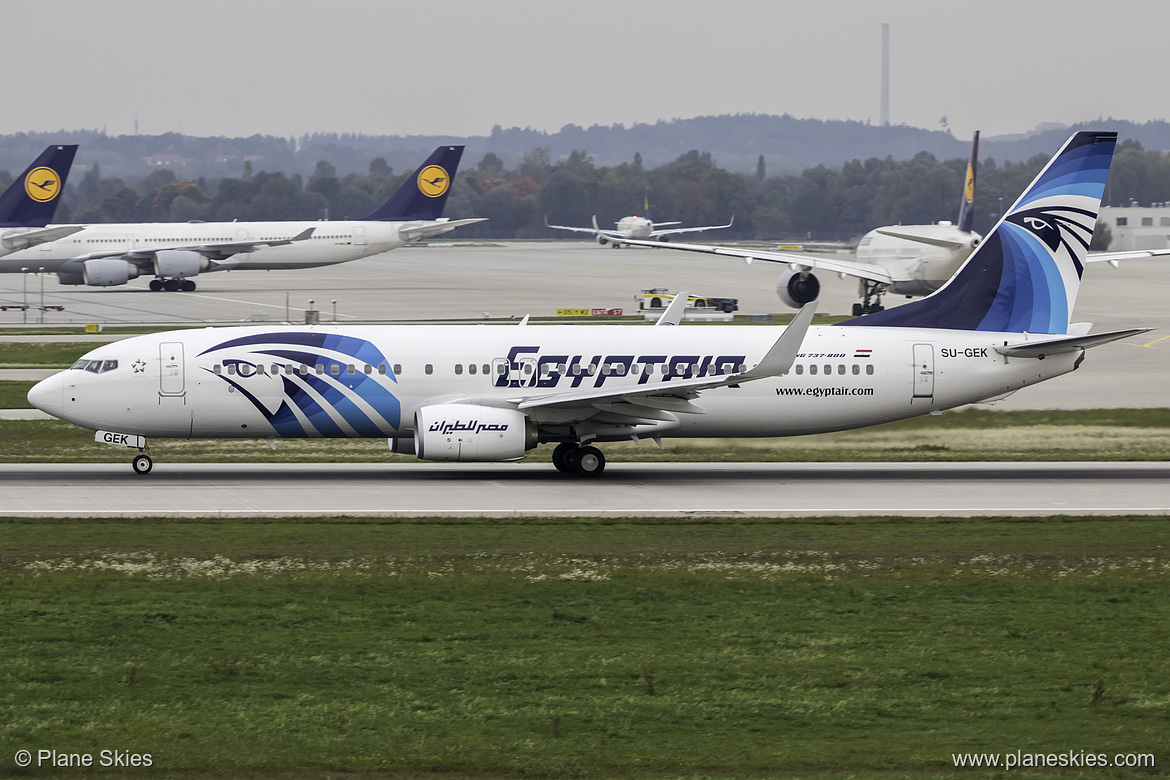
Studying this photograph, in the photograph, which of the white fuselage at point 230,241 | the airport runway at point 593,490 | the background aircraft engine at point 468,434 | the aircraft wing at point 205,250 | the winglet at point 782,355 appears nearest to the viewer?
the airport runway at point 593,490

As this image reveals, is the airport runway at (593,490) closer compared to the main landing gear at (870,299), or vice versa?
the airport runway at (593,490)

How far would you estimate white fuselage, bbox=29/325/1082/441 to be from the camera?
33.3m

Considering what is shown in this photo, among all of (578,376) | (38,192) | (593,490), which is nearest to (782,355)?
(578,376)

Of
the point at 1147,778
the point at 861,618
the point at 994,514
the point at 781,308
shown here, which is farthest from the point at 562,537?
the point at 781,308

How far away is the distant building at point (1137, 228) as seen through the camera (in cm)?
18438

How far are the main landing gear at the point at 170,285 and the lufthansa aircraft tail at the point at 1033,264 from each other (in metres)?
74.3

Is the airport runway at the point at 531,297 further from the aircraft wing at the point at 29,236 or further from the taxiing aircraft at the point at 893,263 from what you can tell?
the taxiing aircraft at the point at 893,263

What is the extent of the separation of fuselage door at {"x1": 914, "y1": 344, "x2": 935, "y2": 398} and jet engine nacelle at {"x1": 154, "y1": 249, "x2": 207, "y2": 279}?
7528 centimetres

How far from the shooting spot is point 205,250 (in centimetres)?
10169

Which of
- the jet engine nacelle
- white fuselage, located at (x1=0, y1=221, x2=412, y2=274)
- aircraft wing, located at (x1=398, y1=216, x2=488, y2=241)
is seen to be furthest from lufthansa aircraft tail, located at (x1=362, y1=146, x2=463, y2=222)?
the jet engine nacelle

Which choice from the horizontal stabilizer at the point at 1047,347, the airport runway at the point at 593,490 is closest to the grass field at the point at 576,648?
the airport runway at the point at 593,490

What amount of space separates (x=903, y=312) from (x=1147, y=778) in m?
24.1

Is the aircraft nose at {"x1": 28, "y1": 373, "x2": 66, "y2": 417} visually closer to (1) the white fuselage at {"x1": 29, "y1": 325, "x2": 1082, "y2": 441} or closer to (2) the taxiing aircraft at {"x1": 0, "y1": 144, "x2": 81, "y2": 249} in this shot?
(1) the white fuselage at {"x1": 29, "y1": 325, "x2": 1082, "y2": 441}

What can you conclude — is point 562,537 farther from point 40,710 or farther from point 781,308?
point 781,308
